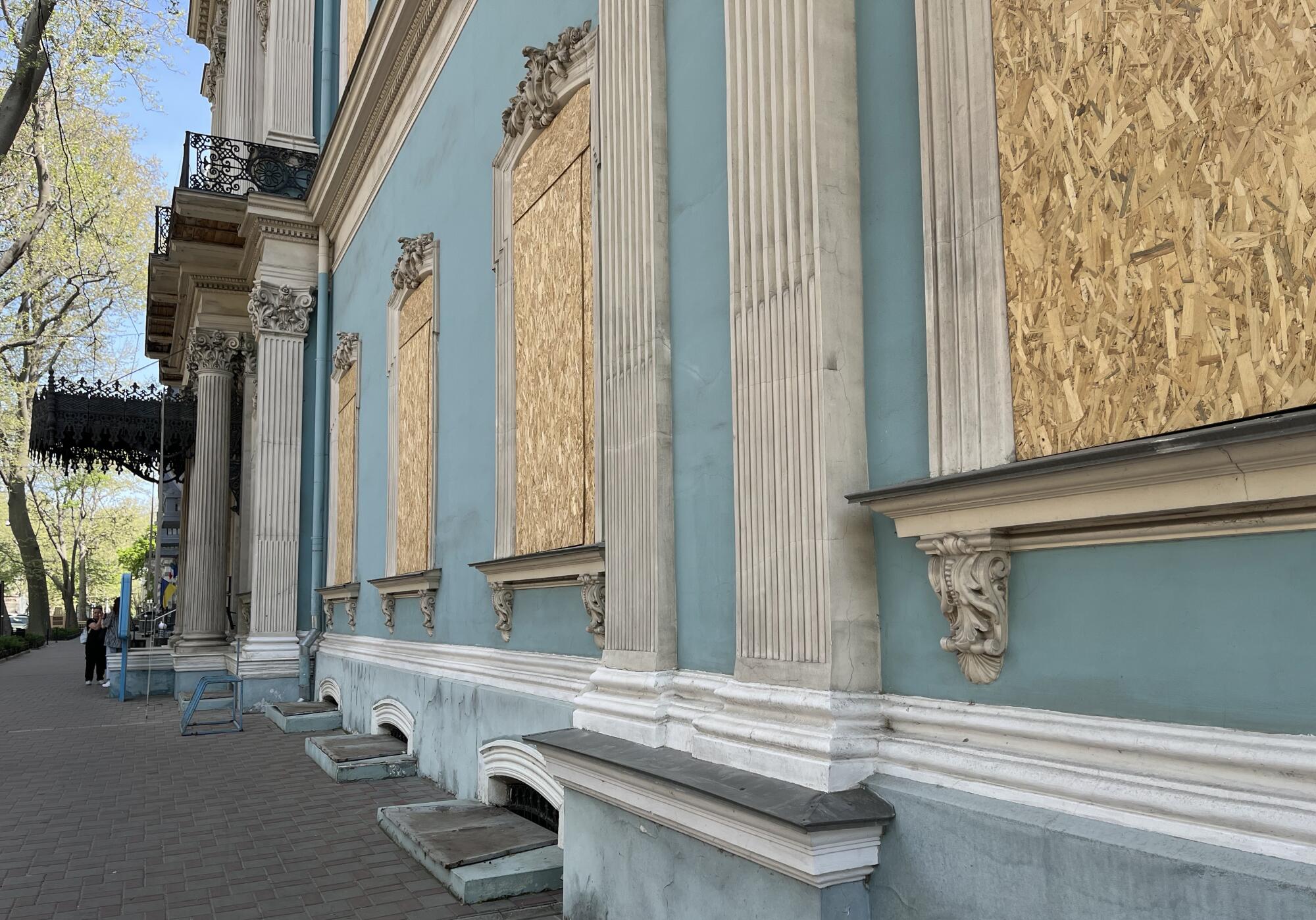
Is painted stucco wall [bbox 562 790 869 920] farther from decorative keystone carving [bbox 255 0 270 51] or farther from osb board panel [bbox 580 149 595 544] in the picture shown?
decorative keystone carving [bbox 255 0 270 51]

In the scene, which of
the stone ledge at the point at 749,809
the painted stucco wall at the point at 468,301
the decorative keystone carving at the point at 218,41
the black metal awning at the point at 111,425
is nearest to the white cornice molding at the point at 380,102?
the painted stucco wall at the point at 468,301

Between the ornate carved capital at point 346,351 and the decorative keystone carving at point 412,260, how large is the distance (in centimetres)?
297

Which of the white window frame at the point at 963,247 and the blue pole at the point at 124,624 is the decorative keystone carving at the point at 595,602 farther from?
the blue pole at the point at 124,624

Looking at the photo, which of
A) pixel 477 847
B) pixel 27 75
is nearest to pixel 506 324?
pixel 477 847

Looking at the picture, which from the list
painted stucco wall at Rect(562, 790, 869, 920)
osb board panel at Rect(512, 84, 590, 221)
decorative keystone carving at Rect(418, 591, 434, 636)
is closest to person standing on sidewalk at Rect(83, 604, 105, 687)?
decorative keystone carving at Rect(418, 591, 434, 636)

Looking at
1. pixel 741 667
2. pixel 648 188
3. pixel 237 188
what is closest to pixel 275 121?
pixel 237 188

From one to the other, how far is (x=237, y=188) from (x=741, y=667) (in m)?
15.4

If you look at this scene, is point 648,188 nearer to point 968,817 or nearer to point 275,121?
point 968,817

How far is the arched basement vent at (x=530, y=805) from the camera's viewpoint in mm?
6253

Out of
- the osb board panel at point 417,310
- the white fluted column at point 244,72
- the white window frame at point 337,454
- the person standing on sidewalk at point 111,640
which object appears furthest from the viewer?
the person standing on sidewalk at point 111,640

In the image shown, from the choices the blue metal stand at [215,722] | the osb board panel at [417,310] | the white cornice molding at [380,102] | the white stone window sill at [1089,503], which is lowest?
the blue metal stand at [215,722]

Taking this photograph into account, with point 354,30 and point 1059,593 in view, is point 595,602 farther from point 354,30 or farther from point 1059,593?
point 354,30

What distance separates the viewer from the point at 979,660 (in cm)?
285

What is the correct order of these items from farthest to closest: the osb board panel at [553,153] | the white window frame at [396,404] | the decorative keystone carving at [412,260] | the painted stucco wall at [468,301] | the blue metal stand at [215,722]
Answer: the blue metal stand at [215,722] < the decorative keystone carving at [412,260] < the white window frame at [396,404] < the painted stucco wall at [468,301] < the osb board panel at [553,153]
